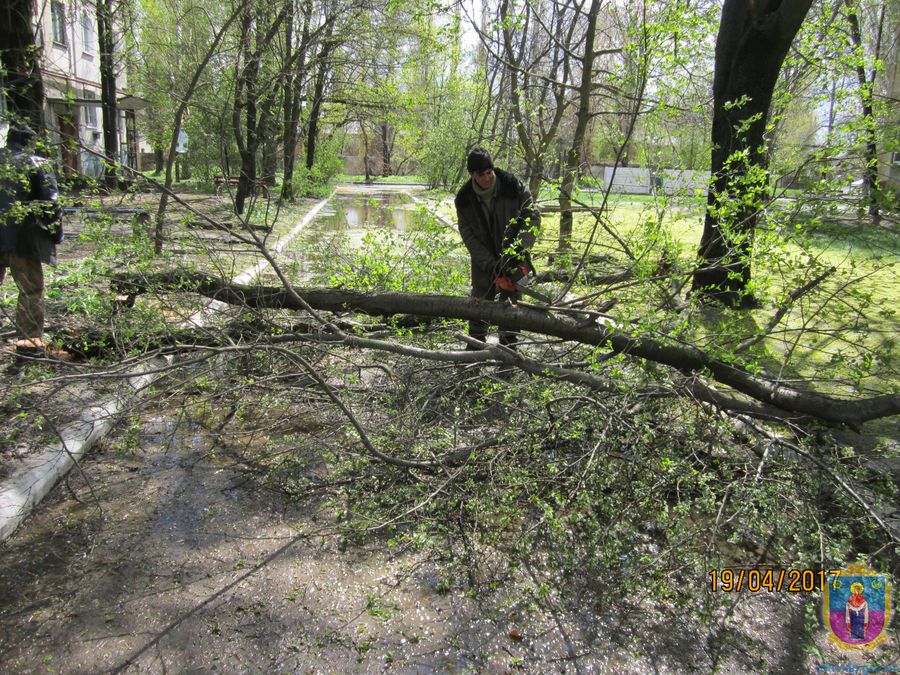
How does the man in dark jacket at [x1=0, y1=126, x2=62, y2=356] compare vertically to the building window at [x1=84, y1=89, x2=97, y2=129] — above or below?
below

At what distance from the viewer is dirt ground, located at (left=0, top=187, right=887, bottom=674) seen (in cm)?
235

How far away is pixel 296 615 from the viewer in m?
2.56

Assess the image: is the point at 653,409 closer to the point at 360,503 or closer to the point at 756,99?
the point at 360,503

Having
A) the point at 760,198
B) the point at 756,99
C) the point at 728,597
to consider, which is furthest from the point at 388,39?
the point at 728,597

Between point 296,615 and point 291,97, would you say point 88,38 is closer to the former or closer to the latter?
point 291,97

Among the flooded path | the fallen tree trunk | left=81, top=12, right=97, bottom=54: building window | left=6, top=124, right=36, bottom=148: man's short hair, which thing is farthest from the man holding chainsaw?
left=81, top=12, right=97, bottom=54: building window

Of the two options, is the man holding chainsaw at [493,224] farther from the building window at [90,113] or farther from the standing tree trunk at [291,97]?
the building window at [90,113]

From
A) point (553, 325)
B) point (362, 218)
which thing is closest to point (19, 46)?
point (553, 325)
